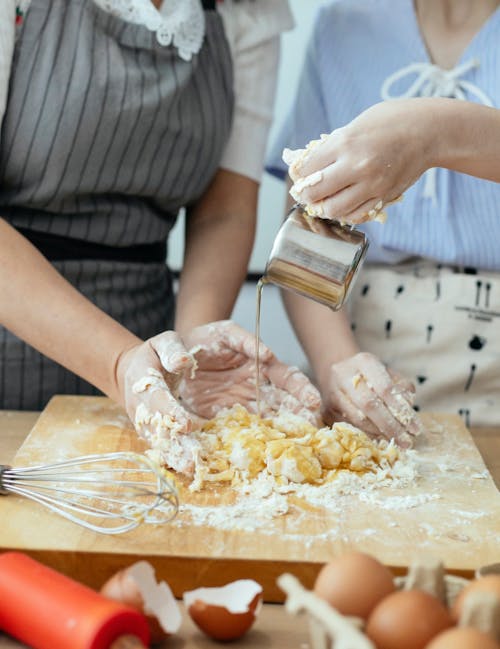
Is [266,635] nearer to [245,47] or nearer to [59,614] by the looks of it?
[59,614]

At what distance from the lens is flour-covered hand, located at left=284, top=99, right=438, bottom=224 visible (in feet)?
3.05

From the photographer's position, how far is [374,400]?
4.03 feet

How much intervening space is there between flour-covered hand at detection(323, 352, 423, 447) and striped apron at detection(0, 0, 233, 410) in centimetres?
35

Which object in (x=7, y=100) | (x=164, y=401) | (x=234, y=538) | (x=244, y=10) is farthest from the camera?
(x=244, y=10)

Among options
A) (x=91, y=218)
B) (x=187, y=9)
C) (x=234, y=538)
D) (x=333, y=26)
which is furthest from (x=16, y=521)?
(x=333, y=26)

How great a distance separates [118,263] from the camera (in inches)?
56.1

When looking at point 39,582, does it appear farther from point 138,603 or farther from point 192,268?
point 192,268

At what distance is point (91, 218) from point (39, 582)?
2.45 feet

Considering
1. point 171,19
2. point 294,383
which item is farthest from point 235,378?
point 171,19

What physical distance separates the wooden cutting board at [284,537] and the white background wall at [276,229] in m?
1.27

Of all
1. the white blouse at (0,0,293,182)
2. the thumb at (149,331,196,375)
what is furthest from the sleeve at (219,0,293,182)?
the thumb at (149,331,196,375)

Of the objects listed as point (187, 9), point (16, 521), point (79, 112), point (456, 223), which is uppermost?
point (187, 9)

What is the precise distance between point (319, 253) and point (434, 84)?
0.58m

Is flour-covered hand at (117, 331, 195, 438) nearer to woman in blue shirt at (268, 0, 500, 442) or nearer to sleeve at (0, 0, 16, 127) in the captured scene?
woman in blue shirt at (268, 0, 500, 442)
